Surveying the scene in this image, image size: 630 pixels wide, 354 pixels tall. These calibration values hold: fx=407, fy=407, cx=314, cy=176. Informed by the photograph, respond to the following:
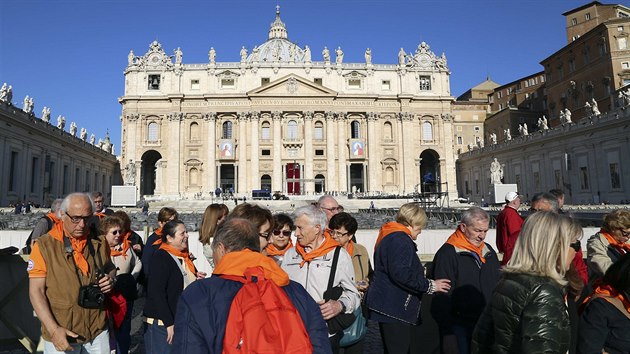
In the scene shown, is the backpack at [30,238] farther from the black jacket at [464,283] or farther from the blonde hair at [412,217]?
the black jacket at [464,283]

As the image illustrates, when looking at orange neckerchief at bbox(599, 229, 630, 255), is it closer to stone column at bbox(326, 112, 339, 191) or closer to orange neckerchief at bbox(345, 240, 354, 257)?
orange neckerchief at bbox(345, 240, 354, 257)

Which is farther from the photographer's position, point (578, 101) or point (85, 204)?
point (578, 101)

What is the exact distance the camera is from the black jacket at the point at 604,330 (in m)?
2.70

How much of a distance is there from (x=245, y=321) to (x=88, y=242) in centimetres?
234

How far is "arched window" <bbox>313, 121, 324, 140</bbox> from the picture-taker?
54.6 metres

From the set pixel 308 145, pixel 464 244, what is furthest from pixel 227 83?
pixel 464 244

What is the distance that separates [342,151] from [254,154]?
38.1ft

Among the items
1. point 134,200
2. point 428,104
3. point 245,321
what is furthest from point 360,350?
point 428,104

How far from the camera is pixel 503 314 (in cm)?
255

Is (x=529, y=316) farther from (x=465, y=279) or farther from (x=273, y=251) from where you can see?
(x=273, y=251)

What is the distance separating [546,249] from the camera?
2570 mm

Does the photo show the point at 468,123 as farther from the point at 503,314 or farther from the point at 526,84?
the point at 503,314

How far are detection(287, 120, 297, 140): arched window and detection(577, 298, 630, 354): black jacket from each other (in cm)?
5205

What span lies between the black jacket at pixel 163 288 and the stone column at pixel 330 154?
49.0 metres
